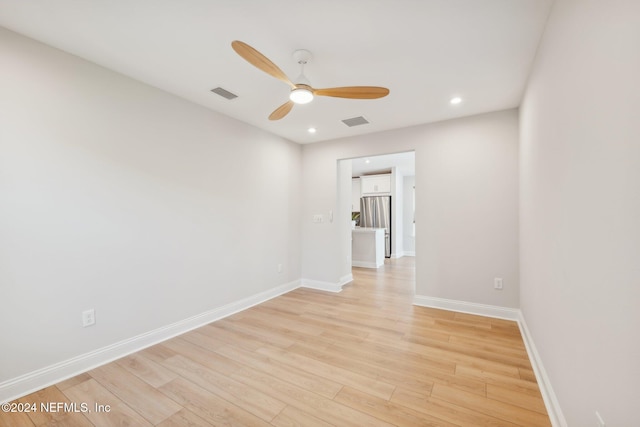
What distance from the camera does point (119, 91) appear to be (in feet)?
7.82

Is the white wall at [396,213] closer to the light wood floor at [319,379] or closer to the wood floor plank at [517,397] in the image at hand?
the light wood floor at [319,379]

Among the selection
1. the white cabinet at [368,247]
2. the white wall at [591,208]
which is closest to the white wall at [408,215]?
the white cabinet at [368,247]

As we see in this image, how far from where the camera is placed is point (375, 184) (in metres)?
7.77

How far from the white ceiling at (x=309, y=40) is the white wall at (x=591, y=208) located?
15.8 inches

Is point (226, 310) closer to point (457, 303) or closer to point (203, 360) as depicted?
point (203, 360)

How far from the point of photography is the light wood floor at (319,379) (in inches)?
64.9

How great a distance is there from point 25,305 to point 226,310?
1822 mm

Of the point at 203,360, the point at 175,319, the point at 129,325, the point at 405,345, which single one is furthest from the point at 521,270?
the point at 129,325

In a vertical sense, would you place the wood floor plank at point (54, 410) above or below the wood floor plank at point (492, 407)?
below

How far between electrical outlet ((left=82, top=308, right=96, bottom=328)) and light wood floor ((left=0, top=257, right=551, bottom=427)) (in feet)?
1.27

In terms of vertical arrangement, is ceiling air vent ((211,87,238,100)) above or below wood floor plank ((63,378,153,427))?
above

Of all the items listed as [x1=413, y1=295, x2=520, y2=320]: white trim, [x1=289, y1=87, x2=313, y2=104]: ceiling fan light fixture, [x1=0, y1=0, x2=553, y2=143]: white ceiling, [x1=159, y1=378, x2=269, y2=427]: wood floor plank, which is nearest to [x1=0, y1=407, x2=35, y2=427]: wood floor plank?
[x1=159, y1=378, x2=269, y2=427]: wood floor plank

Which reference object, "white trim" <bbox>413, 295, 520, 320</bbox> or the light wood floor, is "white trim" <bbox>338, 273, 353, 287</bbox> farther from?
the light wood floor

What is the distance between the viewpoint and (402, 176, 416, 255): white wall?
8289 mm
